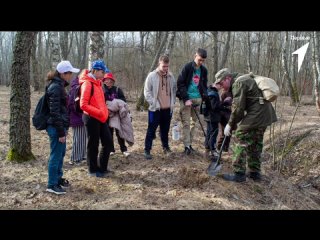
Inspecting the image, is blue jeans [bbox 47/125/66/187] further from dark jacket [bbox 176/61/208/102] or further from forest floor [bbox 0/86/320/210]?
dark jacket [bbox 176/61/208/102]

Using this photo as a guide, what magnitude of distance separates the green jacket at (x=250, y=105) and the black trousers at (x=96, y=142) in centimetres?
209

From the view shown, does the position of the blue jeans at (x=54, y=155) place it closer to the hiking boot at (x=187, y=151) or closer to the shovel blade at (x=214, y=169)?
the shovel blade at (x=214, y=169)

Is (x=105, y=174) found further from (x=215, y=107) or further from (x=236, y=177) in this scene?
(x=215, y=107)

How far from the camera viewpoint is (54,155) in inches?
175

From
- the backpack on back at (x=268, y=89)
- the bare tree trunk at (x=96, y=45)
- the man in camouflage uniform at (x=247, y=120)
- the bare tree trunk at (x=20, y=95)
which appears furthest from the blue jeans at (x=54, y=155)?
the bare tree trunk at (x=96, y=45)

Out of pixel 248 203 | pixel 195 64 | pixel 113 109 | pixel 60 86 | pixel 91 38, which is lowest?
pixel 248 203

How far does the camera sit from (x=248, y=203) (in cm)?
470

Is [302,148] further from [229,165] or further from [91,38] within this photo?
[91,38]

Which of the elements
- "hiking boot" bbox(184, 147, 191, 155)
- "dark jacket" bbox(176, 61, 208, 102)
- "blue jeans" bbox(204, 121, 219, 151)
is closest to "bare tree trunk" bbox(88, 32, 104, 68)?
"dark jacket" bbox(176, 61, 208, 102)

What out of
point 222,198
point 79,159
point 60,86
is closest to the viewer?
point 60,86

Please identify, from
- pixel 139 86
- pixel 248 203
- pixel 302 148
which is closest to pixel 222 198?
pixel 248 203

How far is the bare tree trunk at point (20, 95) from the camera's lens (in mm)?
5480

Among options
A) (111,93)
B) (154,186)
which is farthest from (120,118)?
(154,186)

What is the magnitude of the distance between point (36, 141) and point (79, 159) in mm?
2020
